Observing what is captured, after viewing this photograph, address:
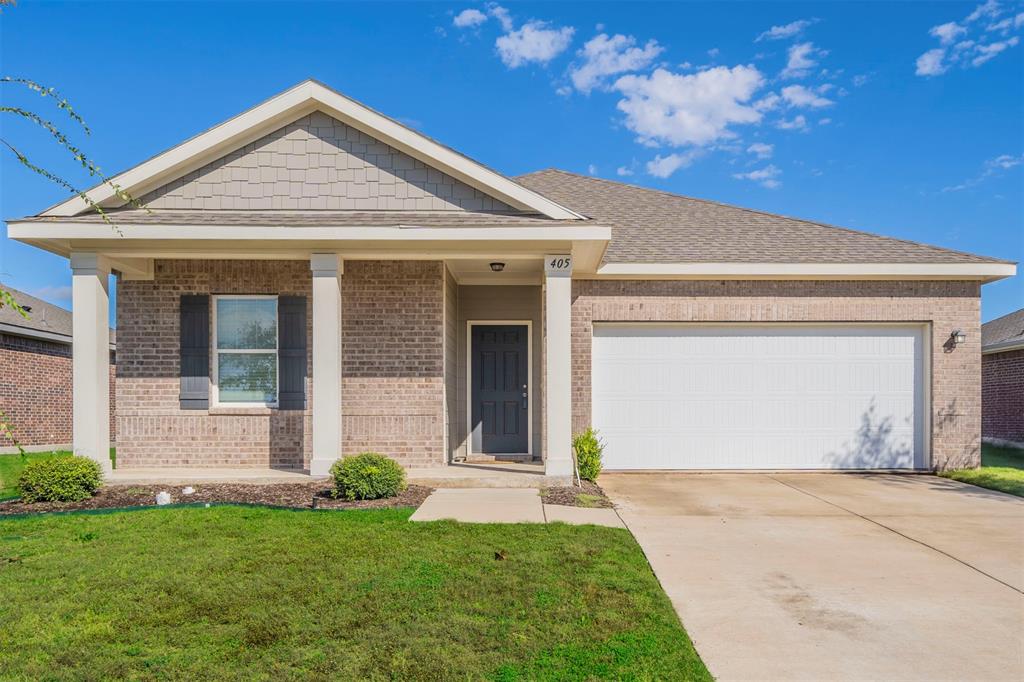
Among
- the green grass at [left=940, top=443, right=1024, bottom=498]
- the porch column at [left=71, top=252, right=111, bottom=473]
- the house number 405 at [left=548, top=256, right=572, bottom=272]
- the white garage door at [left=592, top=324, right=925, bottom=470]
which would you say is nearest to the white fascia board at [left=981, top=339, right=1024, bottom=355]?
the green grass at [left=940, top=443, right=1024, bottom=498]

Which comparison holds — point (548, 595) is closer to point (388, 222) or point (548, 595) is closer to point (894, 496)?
point (388, 222)

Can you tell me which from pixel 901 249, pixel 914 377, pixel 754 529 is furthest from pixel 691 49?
→ pixel 754 529

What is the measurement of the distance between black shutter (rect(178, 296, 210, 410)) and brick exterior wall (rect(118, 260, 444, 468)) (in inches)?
5.7

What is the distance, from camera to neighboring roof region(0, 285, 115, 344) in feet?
47.9

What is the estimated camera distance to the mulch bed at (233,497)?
7352 millimetres

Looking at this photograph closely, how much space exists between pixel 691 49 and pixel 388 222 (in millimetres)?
8005

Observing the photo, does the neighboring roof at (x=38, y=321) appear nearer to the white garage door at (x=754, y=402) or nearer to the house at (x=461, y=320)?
the house at (x=461, y=320)

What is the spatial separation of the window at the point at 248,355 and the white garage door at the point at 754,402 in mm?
5122

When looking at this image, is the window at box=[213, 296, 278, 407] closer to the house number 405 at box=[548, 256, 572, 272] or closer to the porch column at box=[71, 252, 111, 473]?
the porch column at box=[71, 252, 111, 473]

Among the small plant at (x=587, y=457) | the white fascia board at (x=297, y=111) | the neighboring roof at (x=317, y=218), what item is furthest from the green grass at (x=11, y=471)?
the small plant at (x=587, y=457)

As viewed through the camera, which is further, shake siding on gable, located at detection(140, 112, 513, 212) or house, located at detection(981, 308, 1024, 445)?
house, located at detection(981, 308, 1024, 445)

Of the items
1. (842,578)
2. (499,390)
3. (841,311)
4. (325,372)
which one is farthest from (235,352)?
(841,311)

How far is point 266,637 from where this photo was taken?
3678 millimetres

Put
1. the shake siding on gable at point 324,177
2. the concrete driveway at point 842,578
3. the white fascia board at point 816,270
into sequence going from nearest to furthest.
→ the concrete driveway at point 842,578
the shake siding on gable at point 324,177
the white fascia board at point 816,270
